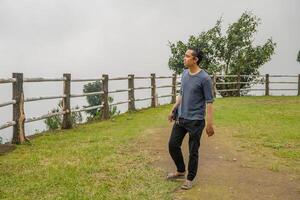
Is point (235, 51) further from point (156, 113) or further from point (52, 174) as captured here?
point (52, 174)

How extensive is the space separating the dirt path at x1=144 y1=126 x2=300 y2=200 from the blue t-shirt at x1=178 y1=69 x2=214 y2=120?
105 centimetres

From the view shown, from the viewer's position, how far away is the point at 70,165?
797 centimetres

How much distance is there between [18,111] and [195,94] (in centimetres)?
528

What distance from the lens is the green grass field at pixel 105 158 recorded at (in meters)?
6.46

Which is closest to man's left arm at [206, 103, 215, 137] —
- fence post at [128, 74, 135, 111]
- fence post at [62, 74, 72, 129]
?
fence post at [62, 74, 72, 129]

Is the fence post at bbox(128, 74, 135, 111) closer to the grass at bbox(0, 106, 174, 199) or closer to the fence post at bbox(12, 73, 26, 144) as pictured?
the grass at bbox(0, 106, 174, 199)

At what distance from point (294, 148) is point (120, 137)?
156 inches

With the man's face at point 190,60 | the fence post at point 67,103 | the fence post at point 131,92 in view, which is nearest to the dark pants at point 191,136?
the man's face at point 190,60

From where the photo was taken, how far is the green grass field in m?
6.46

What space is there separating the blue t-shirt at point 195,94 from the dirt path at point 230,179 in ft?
3.43

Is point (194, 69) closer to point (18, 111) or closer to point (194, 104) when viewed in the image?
point (194, 104)

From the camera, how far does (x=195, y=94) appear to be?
653 centimetres

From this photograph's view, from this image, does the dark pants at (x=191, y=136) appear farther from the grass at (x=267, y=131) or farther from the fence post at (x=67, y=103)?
the fence post at (x=67, y=103)

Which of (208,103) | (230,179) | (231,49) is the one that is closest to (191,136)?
(208,103)
